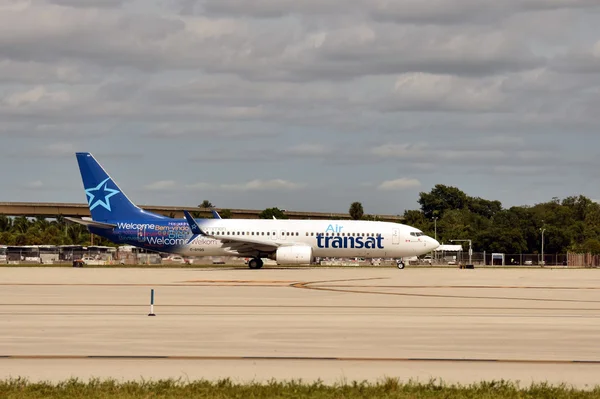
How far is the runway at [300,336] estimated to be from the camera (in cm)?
1761

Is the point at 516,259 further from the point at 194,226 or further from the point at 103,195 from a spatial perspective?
the point at 103,195

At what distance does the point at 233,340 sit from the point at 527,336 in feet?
24.9

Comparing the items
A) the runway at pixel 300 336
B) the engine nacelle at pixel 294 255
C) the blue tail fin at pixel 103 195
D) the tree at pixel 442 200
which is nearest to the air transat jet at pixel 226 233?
the blue tail fin at pixel 103 195

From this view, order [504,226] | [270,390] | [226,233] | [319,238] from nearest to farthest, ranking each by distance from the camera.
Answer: [270,390] < [319,238] < [226,233] < [504,226]

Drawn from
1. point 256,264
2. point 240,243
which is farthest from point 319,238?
point 240,243

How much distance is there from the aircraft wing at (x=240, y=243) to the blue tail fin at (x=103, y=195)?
5.03m

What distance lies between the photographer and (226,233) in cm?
7469

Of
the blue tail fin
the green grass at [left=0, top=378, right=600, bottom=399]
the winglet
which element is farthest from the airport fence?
the green grass at [left=0, top=378, right=600, bottom=399]

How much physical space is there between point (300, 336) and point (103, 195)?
54.3 metres

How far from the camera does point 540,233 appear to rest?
143 m

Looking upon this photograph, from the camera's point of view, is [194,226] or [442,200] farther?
[442,200]

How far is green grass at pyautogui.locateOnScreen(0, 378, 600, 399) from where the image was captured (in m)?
14.7

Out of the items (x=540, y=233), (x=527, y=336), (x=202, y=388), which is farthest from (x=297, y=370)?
(x=540, y=233)

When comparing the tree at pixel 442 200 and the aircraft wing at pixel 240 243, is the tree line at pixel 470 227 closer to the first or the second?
the tree at pixel 442 200
